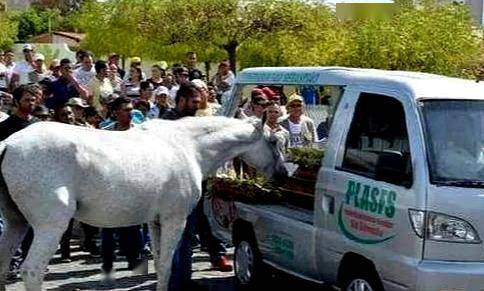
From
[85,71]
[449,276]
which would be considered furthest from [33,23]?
[449,276]

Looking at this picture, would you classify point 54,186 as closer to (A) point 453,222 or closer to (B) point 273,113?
(A) point 453,222

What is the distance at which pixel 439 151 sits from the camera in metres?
6.96

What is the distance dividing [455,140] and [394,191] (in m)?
0.55

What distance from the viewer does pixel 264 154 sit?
28.6ft

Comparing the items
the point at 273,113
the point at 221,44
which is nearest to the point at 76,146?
the point at 273,113

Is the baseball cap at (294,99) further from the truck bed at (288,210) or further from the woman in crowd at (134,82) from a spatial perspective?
the woman in crowd at (134,82)

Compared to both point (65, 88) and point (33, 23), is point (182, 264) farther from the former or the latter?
point (33, 23)

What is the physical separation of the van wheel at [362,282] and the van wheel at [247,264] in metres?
1.78

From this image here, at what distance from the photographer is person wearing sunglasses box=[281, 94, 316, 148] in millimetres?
9734

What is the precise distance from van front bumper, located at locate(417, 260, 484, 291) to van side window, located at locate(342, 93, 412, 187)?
0.57m

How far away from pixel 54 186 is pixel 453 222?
2.80 meters

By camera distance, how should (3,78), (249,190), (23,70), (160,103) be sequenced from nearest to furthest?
(249,190) → (160,103) → (3,78) → (23,70)

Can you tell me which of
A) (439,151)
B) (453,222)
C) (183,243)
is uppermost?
(439,151)

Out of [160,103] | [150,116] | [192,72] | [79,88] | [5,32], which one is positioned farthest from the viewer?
[5,32]
